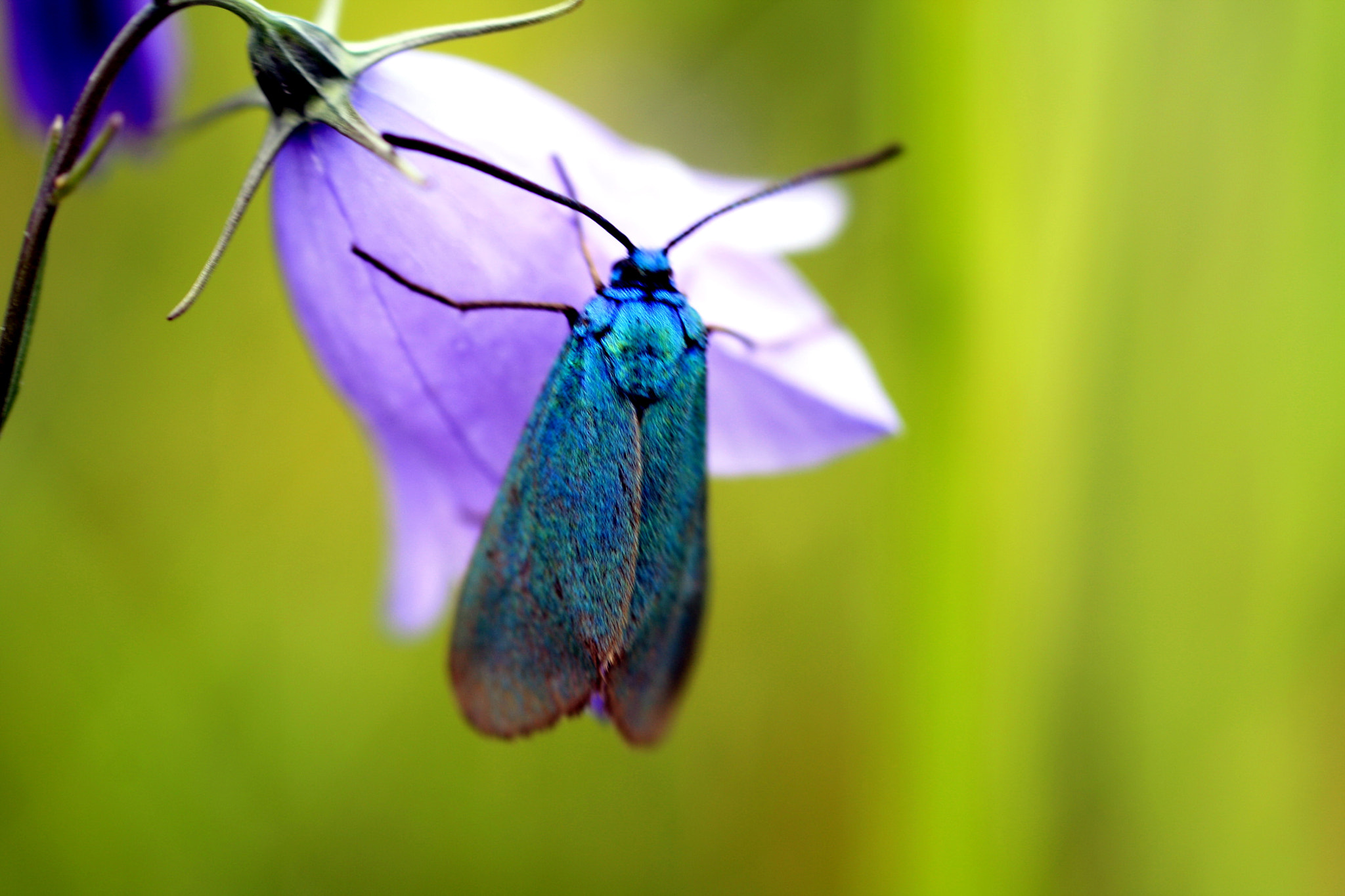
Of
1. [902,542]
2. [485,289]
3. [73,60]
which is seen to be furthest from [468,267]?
[902,542]

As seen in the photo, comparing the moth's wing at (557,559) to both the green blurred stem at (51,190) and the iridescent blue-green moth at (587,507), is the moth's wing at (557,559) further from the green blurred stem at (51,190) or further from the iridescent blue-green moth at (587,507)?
the green blurred stem at (51,190)

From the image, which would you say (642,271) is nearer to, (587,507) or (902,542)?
(587,507)

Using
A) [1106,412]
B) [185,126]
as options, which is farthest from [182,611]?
[1106,412]

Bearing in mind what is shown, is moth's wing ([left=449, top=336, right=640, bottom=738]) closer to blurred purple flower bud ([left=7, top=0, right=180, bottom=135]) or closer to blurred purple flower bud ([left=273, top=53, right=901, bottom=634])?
blurred purple flower bud ([left=273, top=53, right=901, bottom=634])

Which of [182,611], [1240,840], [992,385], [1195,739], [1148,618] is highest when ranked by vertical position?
[992,385]

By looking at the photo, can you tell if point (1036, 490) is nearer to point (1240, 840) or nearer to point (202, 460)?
point (1240, 840)

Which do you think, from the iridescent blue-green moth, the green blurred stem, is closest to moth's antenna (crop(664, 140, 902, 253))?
the iridescent blue-green moth
